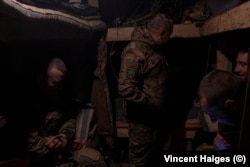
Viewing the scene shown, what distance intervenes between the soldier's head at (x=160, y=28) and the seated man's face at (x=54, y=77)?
0.99 meters

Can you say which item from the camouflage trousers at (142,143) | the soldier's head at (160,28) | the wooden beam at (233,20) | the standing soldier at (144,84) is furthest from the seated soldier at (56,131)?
the wooden beam at (233,20)

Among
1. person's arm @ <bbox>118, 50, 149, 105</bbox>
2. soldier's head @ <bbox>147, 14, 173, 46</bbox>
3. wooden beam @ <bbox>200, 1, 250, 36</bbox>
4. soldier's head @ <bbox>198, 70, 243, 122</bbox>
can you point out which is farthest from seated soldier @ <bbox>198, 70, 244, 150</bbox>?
soldier's head @ <bbox>147, 14, 173, 46</bbox>

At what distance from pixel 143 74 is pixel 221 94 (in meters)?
1.42

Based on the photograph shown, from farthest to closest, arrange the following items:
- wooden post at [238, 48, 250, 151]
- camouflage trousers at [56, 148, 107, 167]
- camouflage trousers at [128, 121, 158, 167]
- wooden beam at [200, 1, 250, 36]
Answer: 1. camouflage trousers at [128, 121, 158, 167]
2. camouflage trousers at [56, 148, 107, 167]
3. wooden beam at [200, 1, 250, 36]
4. wooden post at [238, 48, 250, 151]

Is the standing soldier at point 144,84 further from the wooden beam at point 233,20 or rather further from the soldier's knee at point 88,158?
the wooden beam at point 233,20

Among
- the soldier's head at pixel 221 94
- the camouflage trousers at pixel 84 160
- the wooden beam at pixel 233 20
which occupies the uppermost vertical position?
the wooden beam at pixel 233 20

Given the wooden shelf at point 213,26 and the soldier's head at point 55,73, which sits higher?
the wooden shelf at point 213,26

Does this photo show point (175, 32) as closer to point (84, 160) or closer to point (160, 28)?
point (160, 28)

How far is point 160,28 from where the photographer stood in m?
2.92

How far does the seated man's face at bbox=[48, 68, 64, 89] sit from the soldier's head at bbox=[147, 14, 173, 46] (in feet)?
3.24

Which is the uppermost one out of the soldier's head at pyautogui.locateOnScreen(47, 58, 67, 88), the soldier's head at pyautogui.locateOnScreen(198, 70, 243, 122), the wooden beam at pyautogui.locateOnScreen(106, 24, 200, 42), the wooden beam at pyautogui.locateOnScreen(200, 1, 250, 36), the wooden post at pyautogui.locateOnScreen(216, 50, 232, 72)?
the wooden beam at pyautogui.locateOnScreen(106, 24, 200, 42)

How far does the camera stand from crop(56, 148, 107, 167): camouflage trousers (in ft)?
9.84

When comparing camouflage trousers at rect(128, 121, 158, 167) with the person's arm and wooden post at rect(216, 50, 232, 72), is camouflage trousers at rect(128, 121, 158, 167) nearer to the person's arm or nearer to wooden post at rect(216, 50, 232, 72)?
the person's arm

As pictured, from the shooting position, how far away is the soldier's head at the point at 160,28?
292cm
